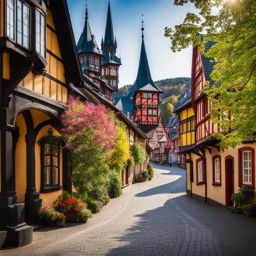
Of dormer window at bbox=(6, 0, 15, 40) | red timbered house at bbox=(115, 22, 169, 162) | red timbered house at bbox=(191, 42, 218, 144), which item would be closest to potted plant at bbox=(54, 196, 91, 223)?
dormer window at bbox=(6, 0, 15, 40)

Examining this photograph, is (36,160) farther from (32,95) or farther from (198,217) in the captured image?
(198,217)

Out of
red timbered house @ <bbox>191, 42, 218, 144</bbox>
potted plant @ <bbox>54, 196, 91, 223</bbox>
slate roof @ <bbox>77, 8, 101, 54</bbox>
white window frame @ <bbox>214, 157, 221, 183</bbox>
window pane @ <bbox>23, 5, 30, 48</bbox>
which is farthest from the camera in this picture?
slate roof @ <bbox>77, 8, 101, 54</bbox>

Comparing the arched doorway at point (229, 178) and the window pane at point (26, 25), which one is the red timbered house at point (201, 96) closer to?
the arched doorway at point (229, 178)

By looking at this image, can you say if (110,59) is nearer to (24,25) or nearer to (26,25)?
(26,25)

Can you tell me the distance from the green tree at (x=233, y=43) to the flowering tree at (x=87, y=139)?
4.55 metres

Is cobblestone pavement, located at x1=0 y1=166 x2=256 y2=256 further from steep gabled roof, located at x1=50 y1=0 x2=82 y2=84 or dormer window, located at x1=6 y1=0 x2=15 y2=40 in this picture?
→ steep gabled roof, located at x1=50 y1=0 x2=82 y2=84

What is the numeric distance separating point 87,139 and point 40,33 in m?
4.07

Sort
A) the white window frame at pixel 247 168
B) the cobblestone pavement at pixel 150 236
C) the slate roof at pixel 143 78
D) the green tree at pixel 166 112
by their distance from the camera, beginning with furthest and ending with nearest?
the green tree at pixel 166 112 → the slate roof at pixel 143 78 → the white window frame at pixel 247 168 → the cobblestone pavement at pixel 150 236

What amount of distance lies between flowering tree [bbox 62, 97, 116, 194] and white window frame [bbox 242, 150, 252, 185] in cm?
663

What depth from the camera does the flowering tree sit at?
502 inches

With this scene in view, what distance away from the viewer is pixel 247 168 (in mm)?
16297

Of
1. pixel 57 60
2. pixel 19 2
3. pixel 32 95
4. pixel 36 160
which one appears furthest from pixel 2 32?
pixel 36 160

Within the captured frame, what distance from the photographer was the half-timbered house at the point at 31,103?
29.3ft

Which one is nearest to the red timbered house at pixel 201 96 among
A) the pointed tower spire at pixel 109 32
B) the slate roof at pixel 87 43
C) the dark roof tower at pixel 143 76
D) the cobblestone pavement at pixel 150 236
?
the cobblestone pavement at pixel 150 236
